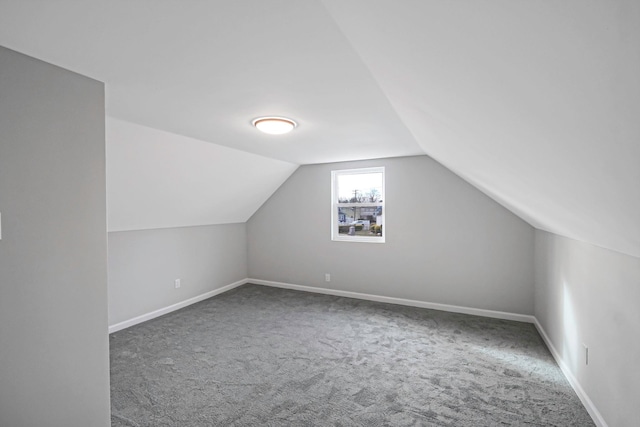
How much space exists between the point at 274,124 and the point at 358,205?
→ 2.67 meters

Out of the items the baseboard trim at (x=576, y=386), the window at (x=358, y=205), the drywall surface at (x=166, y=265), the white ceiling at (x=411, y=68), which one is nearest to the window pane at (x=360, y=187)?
the window at (x=358, y=205)

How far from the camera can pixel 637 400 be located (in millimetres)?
1663

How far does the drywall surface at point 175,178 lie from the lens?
3.02 metres

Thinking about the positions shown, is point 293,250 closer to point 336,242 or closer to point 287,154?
point 336,242

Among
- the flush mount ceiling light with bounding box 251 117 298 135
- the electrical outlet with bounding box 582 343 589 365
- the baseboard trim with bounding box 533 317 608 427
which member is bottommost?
the baseboard trim with bounding box 533 317 608 427

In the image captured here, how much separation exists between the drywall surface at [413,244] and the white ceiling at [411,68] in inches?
84.9

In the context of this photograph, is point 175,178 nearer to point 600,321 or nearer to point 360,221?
point 360,221

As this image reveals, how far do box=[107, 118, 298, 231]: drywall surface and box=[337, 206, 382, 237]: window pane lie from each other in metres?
1.18

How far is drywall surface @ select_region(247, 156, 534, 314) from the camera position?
4.01 meters

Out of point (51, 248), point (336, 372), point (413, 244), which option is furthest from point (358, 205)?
point (51, 248)

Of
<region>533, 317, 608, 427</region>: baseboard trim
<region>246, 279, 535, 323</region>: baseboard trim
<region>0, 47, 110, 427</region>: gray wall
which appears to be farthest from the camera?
<region>246, 279, 535, 323</region>: baseboard trim

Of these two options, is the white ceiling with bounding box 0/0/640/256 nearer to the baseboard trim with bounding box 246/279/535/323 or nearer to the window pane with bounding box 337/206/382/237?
the window pane with bounding box 337/206/382/237

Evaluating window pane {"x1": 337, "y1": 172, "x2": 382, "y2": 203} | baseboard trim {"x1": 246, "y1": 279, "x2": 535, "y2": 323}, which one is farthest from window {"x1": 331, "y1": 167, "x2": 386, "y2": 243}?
baseboard trim {"x1": 246, "y1": 279, "x2": 535, "y2": 323}

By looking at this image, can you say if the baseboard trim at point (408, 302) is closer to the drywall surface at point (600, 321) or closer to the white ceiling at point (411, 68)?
the drywall surface at point (600, 321)
